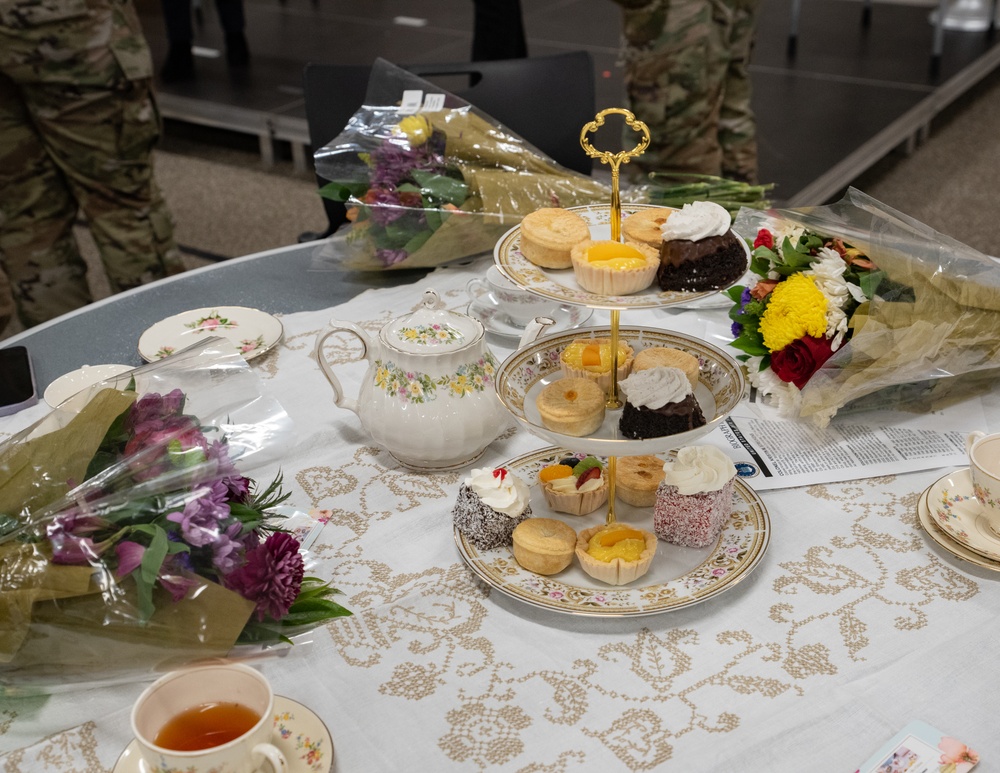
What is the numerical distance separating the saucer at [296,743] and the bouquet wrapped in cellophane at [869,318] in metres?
0.64

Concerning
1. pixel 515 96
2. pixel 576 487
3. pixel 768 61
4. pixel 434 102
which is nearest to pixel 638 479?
pixel 576 487

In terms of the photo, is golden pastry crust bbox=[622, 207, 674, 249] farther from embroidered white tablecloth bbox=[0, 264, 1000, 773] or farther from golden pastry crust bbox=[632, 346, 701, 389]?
embroidered white tablecloth bbox=[0, 264, 1000, 773]

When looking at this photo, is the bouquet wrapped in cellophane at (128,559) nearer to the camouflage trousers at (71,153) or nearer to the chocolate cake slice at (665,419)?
the chocolate cake slice at (665,419)

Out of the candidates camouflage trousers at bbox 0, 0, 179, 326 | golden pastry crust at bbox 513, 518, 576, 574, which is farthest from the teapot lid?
camouflage trousers at bbox 0, 0, 179, 326

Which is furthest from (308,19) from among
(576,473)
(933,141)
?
(576,473)

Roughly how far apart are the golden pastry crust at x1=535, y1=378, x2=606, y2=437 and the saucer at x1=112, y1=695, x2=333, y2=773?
312mm

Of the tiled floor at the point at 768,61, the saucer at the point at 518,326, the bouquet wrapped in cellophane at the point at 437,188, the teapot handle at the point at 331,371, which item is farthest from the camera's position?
the tiled floor at the point at 768,61

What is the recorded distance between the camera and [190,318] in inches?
54.7

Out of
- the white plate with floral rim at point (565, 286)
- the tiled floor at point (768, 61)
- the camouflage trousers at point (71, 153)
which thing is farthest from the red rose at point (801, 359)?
the tiled floor at point (768, 61)

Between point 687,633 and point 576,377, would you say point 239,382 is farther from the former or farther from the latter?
point 687,633

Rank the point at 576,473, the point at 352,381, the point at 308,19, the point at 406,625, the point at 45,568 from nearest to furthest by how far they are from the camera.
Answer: the point at 45,568, the point at 406,625, the point at 576,473, the point at 352,381, the point at 308,19

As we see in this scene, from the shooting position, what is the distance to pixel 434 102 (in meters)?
1.59

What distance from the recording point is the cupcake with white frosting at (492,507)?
95 cm

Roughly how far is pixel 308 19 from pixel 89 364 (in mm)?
4341
